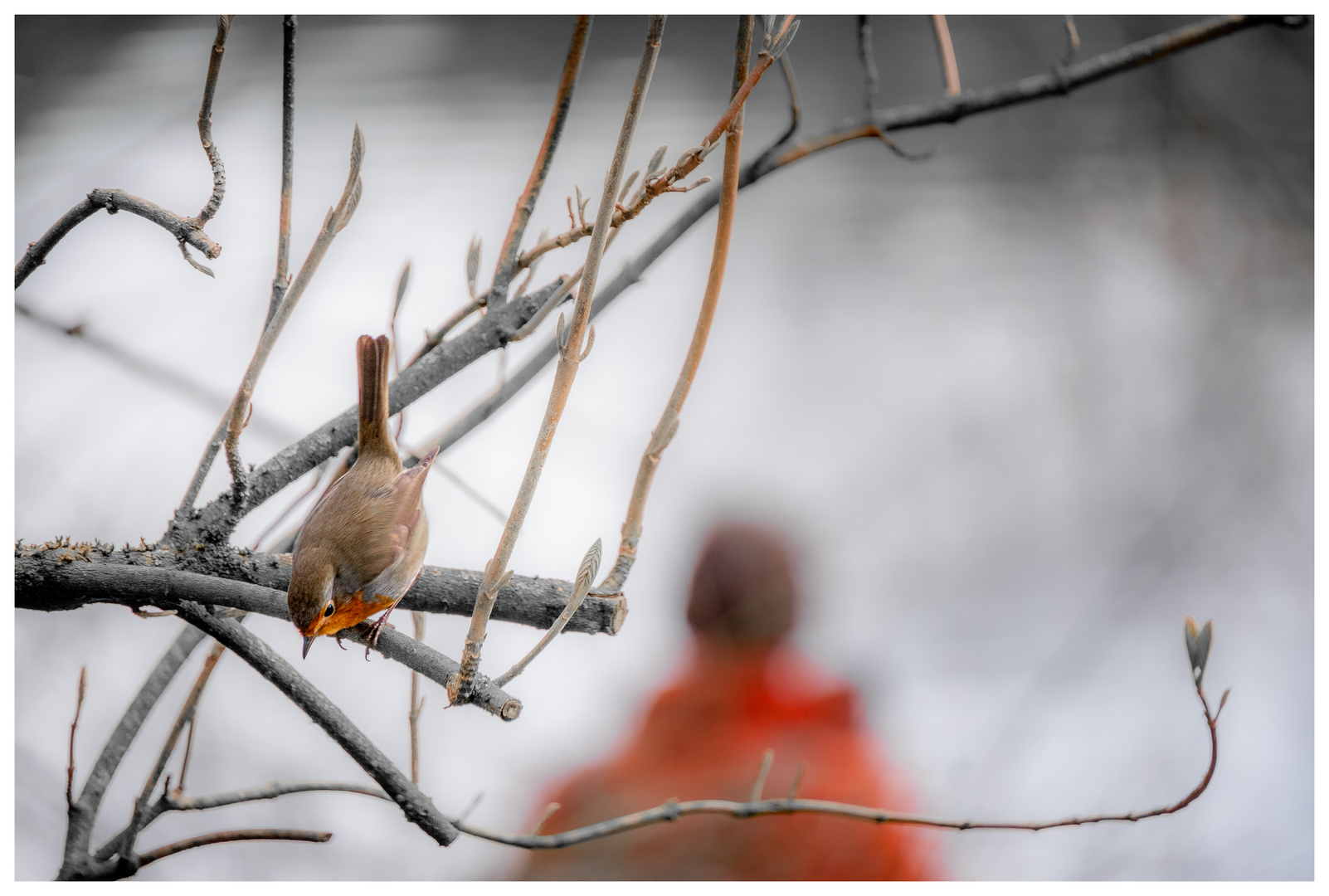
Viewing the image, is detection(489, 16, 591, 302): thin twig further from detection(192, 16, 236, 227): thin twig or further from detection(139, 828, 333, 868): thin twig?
detection(139, 828, 333, 868): thin twig

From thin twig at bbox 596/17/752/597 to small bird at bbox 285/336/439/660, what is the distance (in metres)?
0.08

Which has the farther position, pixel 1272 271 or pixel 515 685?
pixel 1272 271

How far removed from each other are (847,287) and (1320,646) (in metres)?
0.61

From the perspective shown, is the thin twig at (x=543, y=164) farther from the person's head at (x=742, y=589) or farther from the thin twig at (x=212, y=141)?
the person's head at (x=742, y=589)

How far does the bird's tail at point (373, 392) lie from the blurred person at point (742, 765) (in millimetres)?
371

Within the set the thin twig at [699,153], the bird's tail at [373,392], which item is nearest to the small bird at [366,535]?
the bird's tail at [373,392]

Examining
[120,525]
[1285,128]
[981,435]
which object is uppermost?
[1285,128]

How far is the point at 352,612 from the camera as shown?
1.03ft

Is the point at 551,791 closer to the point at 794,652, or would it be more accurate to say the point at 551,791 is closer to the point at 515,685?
the point at 515,685

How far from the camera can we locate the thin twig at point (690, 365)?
0.91ft

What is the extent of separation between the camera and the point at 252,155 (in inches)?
25.0

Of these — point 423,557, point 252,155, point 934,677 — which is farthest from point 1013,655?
point 252,155

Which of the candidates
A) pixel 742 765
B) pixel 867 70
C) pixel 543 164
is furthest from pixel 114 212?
pixel 742 765

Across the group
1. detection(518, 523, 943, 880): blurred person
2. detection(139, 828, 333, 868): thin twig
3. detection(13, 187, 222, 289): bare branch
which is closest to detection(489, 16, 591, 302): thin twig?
detection(13, 187, 222, 289): bare branch
